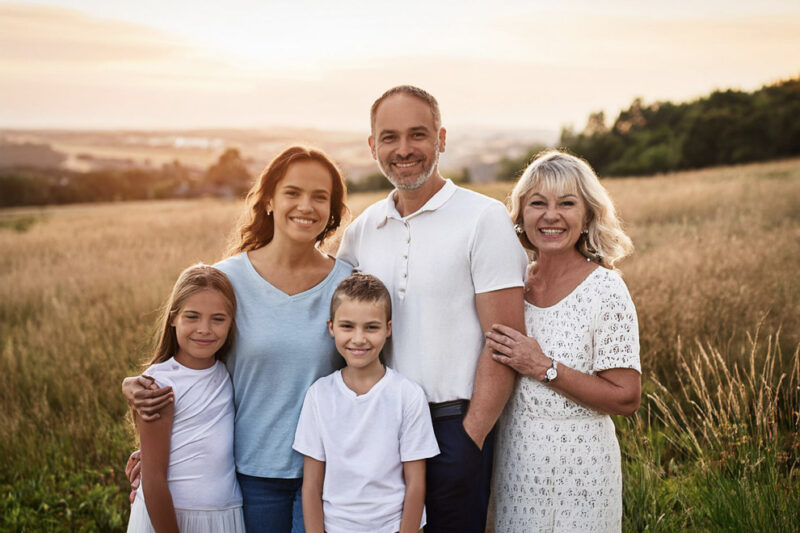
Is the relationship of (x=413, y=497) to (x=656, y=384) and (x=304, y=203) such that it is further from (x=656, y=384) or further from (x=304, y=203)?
(x=656, y=384)

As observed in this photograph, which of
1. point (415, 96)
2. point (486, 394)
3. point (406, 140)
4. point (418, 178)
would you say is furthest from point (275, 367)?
point (415, 96)

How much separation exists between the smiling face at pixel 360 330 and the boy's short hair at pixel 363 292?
16 mm

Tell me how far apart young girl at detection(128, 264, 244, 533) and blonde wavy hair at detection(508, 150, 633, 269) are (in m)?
1.57

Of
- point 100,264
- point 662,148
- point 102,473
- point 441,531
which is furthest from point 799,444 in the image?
point 662,148

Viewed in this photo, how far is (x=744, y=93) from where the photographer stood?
157ft

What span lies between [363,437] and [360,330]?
1.48 feet

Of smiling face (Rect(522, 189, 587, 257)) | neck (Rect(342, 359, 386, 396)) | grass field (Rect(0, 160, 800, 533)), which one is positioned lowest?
grass field (Rect(0, 160, 800, 533))

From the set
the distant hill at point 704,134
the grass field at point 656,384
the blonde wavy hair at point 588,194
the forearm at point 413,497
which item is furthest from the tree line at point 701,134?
the forearm at point 413,497

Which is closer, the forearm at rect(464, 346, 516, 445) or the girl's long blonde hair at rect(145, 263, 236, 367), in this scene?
the forearm at rect(464, 346, 516, 445)

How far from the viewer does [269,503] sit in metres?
2.77

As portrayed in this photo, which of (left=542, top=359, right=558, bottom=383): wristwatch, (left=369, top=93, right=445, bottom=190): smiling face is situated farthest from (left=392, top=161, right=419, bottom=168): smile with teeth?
(left=542, top=359, right=558, bottom=383): wristwatch

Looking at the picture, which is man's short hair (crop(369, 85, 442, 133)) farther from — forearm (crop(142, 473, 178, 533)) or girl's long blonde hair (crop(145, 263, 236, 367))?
forearm (crop(142, 473, 178, 533))

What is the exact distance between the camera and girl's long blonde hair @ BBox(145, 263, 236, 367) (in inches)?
108

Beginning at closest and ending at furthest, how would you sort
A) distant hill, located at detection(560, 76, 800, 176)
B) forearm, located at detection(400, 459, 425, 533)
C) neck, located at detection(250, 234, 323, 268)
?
forearm, located at detection(400, 459, 425, 533) → neck, located at detection(250, 234, 323, 268) → distant hill, located at detection(560, 76, 800, 176)
